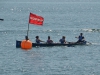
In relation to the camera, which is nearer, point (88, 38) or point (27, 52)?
point (27, 52)

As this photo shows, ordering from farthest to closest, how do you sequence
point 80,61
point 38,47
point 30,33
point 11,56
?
1. point 30,33
2. point 38,47
3. point 11,56
4. point 80,61

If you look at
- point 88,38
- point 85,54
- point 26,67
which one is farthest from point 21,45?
point 88,38

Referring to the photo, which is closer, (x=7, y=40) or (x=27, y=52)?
(x=27, y=52)

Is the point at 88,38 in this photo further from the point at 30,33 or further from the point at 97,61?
the point at 97,61

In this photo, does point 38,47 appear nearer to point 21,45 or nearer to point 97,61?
point 21,45

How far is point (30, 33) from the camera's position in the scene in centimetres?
9675

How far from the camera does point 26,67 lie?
194 ft

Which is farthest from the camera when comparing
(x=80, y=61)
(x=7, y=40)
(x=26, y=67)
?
(x=7, y=40)

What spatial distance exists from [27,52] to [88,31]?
3286 cm

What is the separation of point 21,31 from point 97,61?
124 ft

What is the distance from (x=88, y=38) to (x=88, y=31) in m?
11.7

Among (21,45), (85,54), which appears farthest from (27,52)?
(85,54)

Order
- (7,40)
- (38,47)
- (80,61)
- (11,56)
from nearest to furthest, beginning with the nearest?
(80,61) < (11,56) < (38,47) < (7,40)

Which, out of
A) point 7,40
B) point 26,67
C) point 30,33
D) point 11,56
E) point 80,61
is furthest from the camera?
point 30,33
